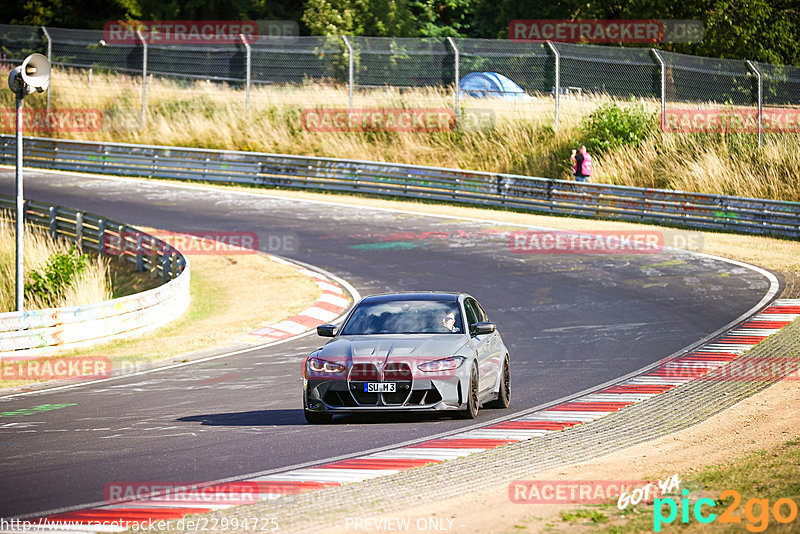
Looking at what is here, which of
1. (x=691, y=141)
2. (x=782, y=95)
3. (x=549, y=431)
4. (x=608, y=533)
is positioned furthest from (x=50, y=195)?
(x=608, y=533)

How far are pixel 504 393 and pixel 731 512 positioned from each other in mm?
5379

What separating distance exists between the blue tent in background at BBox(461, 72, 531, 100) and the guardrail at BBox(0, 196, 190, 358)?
1451 cm

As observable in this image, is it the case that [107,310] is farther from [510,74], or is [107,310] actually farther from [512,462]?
[510,74]

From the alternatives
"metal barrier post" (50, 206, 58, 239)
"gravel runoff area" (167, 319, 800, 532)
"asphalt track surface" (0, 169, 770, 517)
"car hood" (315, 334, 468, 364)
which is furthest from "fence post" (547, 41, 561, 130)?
"car hood" (315, 334, 468, 364)

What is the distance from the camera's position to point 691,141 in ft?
111

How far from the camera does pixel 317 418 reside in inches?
442

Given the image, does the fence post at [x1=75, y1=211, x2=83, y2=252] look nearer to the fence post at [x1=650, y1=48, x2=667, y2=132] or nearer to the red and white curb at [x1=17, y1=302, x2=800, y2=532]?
the red and white curb at [x1=17, y1=302, x2=800, y2=532]

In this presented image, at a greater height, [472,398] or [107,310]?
[472,398]

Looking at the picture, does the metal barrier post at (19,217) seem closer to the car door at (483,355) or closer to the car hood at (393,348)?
the car hood at (393,348)

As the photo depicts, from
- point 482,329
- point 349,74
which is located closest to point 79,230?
point 349,74

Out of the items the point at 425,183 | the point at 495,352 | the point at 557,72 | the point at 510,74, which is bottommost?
the point at 425,183

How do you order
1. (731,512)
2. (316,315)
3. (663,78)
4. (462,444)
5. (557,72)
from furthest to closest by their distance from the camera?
(557,72) < (663,78) < (316,315) < (462,444) < (731,512)

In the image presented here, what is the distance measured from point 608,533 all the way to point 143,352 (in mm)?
11423

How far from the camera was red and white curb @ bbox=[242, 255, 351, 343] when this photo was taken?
1848 cm
